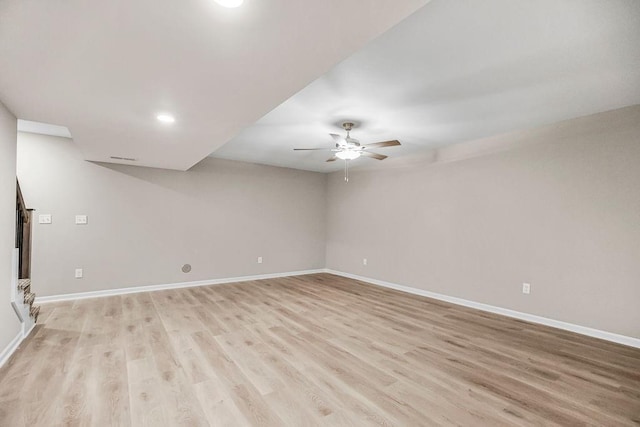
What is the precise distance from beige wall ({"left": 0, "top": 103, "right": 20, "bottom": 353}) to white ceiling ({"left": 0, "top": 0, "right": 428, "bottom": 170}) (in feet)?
0.71

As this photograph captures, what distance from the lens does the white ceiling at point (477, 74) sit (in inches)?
66.9

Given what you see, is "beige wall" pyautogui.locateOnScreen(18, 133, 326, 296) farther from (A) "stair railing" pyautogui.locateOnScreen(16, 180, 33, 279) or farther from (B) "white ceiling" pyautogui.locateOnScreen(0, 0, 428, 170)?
(B) "white ceiling" pyautogui.locateOnScreen(0, 0, 428, 170)

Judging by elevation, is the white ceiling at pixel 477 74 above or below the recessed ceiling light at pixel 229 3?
above

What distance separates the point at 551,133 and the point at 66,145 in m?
6.74

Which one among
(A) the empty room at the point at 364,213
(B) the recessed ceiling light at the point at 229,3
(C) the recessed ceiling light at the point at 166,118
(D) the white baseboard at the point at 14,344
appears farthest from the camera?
(C) the recessed ceiling light at the point at 166,118

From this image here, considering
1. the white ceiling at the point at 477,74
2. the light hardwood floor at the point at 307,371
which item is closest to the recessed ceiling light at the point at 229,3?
the white ceiling at the point at 477,74

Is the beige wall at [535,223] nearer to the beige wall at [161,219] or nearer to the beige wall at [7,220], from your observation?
the beige wall at [161,219]

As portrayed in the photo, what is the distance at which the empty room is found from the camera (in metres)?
1.66

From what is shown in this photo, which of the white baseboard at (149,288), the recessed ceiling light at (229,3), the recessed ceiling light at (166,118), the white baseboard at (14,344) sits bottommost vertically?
the white baseboard at (149,288)

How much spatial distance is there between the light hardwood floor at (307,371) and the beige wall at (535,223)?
45 cm

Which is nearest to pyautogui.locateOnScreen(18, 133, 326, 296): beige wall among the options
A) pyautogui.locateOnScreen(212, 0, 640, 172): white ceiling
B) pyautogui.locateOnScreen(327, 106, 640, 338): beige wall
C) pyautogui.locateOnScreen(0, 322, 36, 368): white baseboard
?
pyautogui.locateOnScreen(0, 322, 36, 368): white baseboard

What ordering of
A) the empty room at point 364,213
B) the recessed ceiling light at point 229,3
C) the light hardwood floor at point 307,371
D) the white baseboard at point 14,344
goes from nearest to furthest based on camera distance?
the recessed ceiling light at point 229,3 < the empty room at point 364,213 < the light hardwood floor at point 307,371 < the white baseboard at point 14,344

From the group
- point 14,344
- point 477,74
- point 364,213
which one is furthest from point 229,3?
point 364,213

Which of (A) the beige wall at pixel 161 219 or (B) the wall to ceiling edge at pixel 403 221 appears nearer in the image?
(B) the wall to ceiling edge at pixel 403 221
